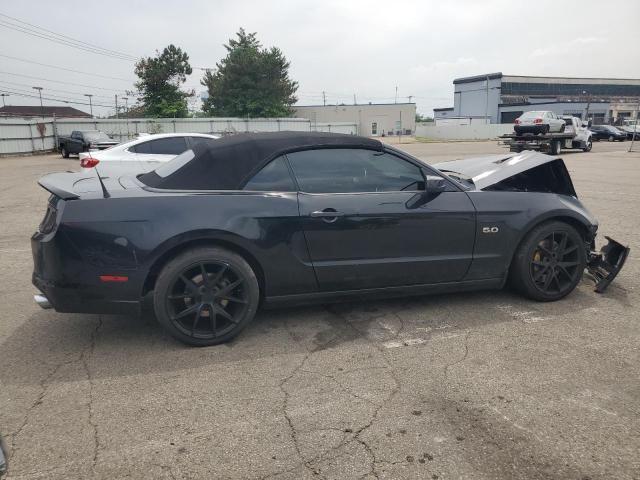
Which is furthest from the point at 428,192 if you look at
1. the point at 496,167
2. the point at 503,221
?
the point at 496,167

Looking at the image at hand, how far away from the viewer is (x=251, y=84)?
55844 millimetres

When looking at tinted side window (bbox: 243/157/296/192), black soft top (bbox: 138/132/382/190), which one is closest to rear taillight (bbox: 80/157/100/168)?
black soft top (bbox: 138/132/382/190)

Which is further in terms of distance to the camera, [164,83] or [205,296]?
[164,83]

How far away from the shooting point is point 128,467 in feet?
7.38

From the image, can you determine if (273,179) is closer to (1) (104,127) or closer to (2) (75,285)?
(2) (75,285)

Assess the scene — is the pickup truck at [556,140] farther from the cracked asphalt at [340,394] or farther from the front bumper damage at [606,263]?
the cracked asphalt at [340,394]

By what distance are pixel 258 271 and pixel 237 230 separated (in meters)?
0.37

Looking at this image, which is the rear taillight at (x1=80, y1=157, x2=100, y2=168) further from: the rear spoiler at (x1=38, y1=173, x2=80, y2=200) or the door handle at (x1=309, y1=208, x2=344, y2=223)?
the door handle at (x1=309, y1=208, x2=344, y2=223)

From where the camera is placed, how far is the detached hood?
14.2 feet

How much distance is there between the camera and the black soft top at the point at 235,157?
11.6 feet

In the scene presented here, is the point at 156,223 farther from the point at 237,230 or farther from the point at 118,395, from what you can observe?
the point at 118,395

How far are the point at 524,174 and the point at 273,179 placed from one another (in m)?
2.43

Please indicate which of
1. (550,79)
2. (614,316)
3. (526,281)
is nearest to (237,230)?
(526,281)

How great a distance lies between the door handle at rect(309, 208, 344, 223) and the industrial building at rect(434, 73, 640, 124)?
75.9 m
